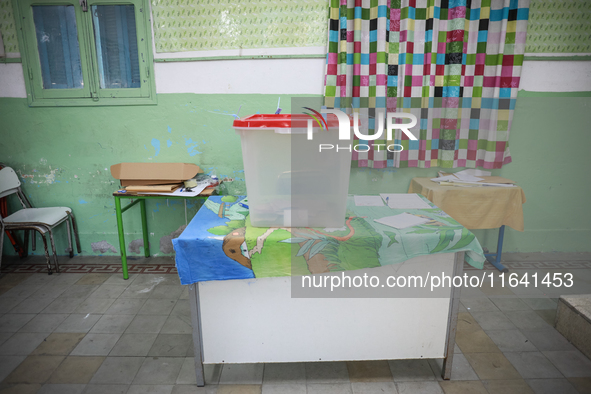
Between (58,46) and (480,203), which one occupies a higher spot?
(58,46)

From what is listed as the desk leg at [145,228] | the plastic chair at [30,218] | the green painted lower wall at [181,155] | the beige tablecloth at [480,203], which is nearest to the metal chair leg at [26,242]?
the plastic chair at [30,218]

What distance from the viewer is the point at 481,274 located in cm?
311

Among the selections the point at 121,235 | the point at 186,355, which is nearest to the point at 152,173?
the point at 121,235

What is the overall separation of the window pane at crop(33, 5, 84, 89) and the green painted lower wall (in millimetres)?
258

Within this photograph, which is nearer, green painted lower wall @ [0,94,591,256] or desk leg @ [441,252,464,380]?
desk leg @ [441,252,464,380]

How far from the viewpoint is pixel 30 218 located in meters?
3.08

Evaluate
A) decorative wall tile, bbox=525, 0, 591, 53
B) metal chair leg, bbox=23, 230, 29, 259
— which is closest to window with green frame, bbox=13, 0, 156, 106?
metal chair leg, bbox=23, 230, 29, 259

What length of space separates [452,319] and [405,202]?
0.69 meters

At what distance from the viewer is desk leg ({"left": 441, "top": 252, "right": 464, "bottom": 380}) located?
1776 mm

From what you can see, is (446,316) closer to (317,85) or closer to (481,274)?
(481,274)

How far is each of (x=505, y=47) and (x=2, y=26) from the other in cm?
408

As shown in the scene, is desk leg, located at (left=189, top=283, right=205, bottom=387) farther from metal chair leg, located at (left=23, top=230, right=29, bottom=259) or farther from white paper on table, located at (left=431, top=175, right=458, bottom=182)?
metal chair leg, located at (left=23, top=230, right=29, bottom=259)

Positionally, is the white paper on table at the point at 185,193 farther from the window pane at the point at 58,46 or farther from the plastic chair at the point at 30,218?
the window pane at the point at 58,46

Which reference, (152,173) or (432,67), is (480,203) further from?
(152,173)
